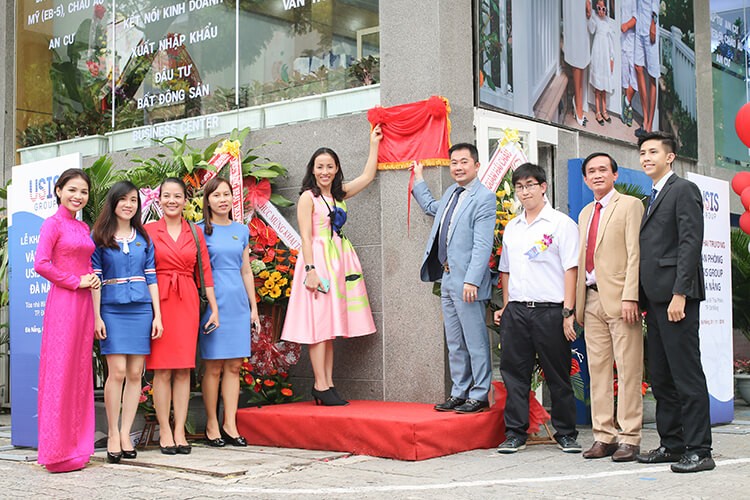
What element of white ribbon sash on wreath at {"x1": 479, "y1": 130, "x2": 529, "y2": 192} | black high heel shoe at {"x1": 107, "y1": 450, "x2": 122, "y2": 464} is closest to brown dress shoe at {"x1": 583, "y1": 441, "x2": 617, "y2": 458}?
white ribbon sash on wreath at {"x1": 479, "y1": 130, "x2": 529, "y2": 192}

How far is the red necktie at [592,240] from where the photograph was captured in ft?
21.0

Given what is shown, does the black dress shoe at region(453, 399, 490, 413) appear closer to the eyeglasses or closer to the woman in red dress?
the eyeglasses

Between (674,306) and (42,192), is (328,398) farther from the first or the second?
(674,306)

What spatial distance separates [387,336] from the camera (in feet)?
25.6

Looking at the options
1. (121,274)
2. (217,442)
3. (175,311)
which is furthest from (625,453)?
(121,274)

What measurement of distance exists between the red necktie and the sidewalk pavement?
125cm

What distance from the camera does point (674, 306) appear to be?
5.65 meters

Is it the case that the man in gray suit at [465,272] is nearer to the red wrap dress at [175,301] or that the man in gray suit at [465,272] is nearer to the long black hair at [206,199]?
the long black hair at [206,199]

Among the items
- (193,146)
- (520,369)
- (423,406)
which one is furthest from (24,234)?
(520,369)

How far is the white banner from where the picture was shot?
797 centimetres

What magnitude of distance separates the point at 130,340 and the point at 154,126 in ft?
13.4

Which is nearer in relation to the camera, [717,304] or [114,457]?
[114,457]

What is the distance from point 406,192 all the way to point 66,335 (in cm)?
286

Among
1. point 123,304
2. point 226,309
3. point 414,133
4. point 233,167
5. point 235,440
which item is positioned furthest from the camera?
point 233,167
